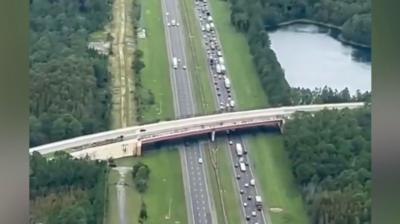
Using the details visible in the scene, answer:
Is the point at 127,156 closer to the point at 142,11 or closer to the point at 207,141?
the point at 207,141

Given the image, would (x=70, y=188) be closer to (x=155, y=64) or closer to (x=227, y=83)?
(x=155, y=64)

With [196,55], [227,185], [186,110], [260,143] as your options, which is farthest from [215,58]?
[227,185]

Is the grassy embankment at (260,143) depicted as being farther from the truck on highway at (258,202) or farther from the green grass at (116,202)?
the green grass at (116,202)

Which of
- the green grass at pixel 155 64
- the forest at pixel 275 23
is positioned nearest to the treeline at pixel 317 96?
the forest at pixel 275 23

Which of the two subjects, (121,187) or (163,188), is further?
(163,188)

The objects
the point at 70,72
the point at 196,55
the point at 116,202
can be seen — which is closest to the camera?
the point at 116,202

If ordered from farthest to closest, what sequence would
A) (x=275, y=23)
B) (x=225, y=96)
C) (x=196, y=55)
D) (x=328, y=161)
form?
(x=275, y=23) < (x=196, y=55) < (x=225, y=96) < (x=328, y=161)

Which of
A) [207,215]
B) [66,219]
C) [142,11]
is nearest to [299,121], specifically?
[207,215]
